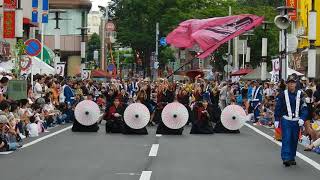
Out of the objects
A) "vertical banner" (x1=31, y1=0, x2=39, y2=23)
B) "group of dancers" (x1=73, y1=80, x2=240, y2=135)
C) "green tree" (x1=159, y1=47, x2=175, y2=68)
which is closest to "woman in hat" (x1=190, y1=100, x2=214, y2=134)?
"group of dancers" (x1=73, y1=80, x2=240, y2=135)

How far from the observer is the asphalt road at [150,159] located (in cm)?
1300

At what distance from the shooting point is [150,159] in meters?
15.6

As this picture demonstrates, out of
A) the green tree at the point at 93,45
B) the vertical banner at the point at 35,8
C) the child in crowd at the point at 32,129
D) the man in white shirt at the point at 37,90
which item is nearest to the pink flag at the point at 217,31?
the man in white shirt at the point at 37,90

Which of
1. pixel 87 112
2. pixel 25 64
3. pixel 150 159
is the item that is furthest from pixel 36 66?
pixel 150 159

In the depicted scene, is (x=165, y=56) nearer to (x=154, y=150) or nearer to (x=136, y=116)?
(x=136, y=116)

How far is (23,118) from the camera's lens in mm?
20938

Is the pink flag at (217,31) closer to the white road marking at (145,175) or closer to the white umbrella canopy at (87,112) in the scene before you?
the white umbrella canopy at (87,112)

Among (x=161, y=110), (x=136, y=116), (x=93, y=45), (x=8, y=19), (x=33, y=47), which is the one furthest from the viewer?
(x=93, y=45)

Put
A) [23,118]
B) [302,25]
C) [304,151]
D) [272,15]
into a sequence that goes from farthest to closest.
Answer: [272,15] → [302,25] → [23,118] → [304,151]

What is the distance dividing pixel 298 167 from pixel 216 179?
266 cm

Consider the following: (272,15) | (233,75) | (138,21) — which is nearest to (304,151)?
(233,75)

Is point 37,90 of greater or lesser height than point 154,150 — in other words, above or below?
above

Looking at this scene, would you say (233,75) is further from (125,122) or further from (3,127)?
(3,127)

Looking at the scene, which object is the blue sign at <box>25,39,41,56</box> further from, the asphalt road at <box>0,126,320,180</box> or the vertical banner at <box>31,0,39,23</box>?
the vertical banner at <box>31,0,39,23</box>
